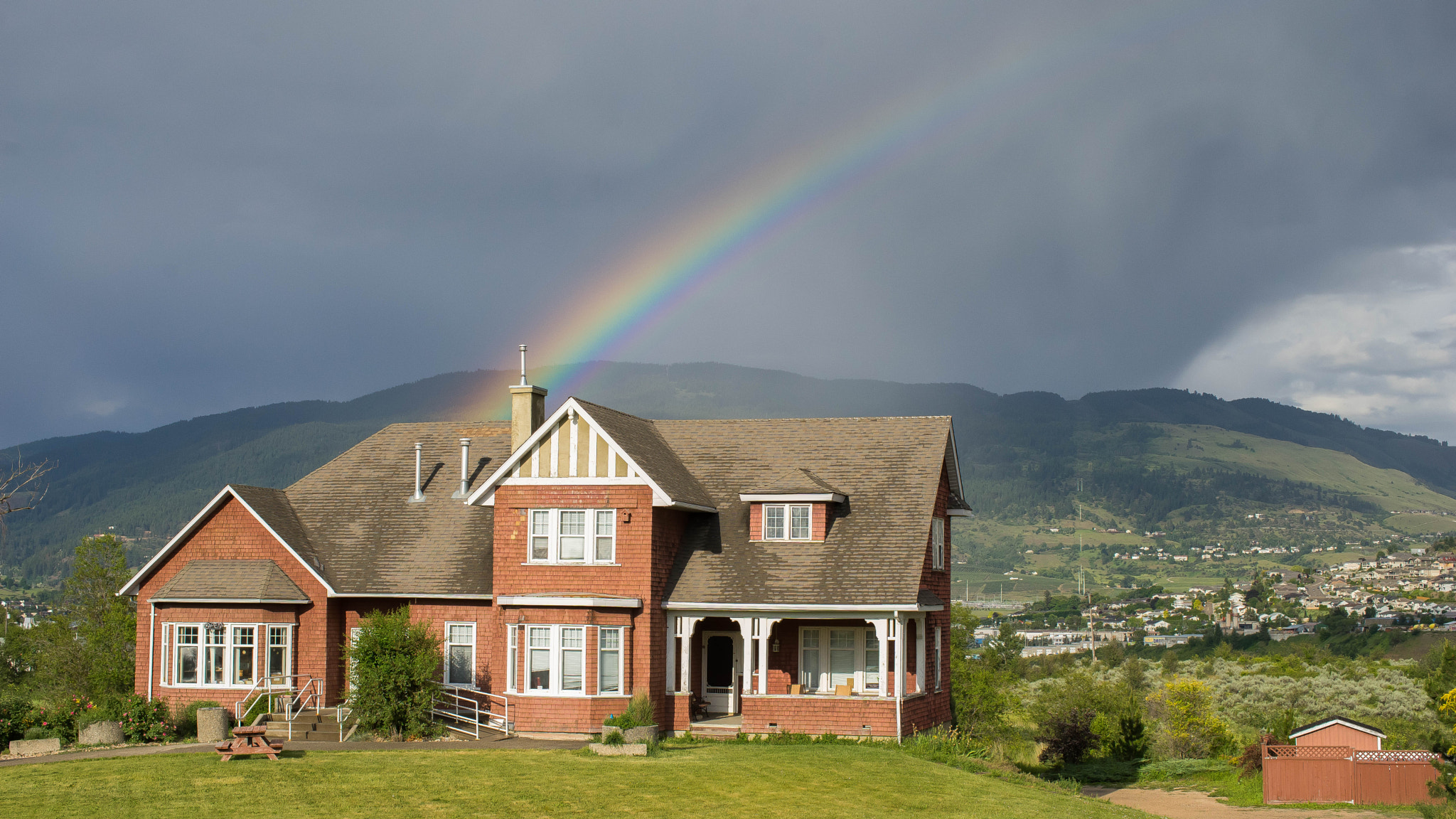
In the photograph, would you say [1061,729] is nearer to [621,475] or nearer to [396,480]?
[621,475]

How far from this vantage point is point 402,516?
1446 inches

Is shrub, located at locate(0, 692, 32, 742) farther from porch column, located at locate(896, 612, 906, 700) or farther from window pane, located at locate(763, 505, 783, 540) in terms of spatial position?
porch column, located at locate(896, 612, 906, 700)

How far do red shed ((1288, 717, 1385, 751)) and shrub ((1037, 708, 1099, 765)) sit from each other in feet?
33.4

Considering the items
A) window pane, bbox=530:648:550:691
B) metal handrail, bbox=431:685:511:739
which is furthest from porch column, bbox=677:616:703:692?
metal handrail, bbox=431:685:511:739

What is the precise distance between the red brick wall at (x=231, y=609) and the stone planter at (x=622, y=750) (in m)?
10.4

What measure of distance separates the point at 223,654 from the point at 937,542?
2008cm

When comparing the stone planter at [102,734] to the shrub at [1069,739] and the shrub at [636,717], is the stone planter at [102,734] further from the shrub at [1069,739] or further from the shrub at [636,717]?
the shrub at [1069,739]

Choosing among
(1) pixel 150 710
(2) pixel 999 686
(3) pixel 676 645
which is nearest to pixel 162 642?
(1) pixel 150 710

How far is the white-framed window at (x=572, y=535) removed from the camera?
106ft

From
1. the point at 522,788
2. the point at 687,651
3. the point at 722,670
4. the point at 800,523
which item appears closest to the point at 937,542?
the point at 800,523

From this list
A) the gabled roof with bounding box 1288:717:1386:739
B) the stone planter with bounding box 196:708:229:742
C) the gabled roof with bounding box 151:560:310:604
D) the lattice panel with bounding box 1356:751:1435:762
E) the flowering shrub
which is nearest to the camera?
the stone planter with bounding box 196:708:229:742

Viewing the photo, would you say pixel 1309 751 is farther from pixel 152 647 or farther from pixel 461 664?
pixel 152 647

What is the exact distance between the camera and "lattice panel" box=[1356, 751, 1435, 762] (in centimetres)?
3182

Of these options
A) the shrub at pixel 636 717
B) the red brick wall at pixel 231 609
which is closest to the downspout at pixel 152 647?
the red brick wall at pixel 231 609
